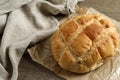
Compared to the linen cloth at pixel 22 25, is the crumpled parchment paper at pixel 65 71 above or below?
below

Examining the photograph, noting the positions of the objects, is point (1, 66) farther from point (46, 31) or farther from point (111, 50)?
point (111, 50)

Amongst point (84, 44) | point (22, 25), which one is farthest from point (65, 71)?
point (22, 25)

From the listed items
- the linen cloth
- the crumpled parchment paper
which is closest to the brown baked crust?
the crumpled parchment paper

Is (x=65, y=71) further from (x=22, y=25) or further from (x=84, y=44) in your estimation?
(x=22, y=25)

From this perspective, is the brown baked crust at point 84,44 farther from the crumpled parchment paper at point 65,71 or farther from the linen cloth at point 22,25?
the linen cloth at point 22,25

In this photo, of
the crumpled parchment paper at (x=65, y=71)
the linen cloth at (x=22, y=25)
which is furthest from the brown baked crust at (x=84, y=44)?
the linen cloth at (x=22, y=25)

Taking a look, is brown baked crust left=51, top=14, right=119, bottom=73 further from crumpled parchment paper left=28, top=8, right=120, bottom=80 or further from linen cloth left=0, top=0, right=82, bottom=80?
linen cloth left=0, top=0, right=82, bottom=80

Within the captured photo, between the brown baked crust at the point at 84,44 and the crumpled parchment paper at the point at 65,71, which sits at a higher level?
the brown baked crust at the point at 84,44
